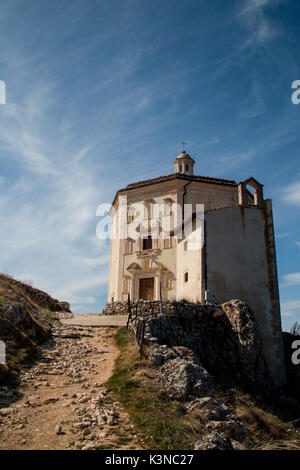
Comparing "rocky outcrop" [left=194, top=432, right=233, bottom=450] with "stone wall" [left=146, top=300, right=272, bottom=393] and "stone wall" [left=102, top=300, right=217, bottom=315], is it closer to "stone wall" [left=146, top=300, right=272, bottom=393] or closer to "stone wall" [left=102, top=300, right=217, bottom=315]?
"stone wall" [left=146, top=300, right=272, bottom=393]

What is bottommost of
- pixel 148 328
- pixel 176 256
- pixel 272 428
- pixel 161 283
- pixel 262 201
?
pixel 272 428

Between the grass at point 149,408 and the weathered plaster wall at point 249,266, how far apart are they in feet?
29.0

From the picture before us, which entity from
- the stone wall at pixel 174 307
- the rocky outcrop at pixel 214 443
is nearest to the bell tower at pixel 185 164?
the stone wall at pixel 174 307

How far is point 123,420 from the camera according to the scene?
859 cm

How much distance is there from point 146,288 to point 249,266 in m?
8.24

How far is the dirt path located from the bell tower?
2029cm

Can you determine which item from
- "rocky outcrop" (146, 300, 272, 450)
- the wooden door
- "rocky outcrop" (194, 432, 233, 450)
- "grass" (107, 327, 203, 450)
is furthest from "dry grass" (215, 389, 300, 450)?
the wooden door

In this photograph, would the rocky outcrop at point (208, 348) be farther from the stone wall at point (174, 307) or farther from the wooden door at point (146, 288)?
the wooden door at point (146, 288)

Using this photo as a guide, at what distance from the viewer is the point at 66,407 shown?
939 centimetres

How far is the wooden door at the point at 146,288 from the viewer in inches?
1019
